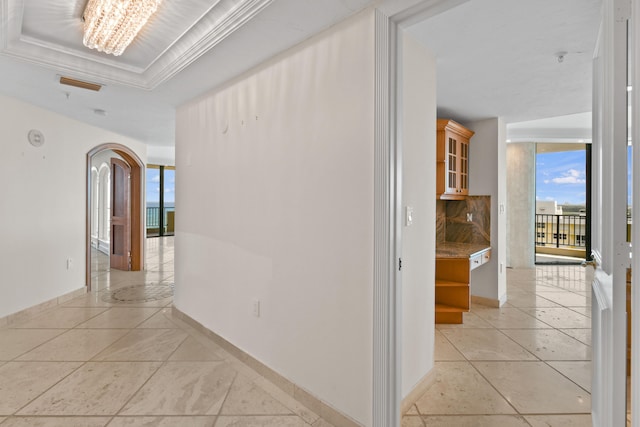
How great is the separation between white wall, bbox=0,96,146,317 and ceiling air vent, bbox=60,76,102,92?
109 cm

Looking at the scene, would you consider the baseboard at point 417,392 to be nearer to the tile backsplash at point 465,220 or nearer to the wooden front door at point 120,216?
the tile backsplash at point 465,220

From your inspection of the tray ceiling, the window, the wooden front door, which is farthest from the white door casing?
the window

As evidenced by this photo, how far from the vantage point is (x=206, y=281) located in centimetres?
319

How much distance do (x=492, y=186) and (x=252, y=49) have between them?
342 centimetres

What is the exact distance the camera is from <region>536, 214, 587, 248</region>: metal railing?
25.7 feet

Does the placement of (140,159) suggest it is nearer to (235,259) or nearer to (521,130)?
(235,259)

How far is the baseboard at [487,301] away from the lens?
4.13 metres

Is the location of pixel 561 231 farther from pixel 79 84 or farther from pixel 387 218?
pixel 79 84

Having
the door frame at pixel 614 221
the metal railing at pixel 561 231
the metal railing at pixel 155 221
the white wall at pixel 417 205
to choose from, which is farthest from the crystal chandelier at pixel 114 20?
the metal railing at pixel 155 221

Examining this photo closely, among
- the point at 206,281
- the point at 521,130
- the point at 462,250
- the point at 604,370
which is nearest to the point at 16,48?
the point at 206,281

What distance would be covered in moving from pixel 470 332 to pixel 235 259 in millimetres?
2432

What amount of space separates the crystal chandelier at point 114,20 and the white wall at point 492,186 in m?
3.88

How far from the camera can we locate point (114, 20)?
2.01 metres

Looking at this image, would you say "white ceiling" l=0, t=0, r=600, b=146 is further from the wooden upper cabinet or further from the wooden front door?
the wooden front door
